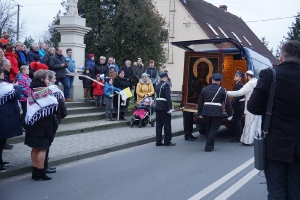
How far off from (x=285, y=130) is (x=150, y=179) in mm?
3806

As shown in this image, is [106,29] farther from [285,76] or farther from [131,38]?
[285,76]

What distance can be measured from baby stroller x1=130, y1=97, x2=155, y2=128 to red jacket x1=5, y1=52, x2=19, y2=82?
14.4 feet

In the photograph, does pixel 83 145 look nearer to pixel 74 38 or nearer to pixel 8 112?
pixel 8 112

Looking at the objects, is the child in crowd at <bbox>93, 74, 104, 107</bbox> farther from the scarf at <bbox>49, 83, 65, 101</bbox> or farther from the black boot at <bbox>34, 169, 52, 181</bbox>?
the black boot at <bbox>34, 169, 52, 181</bbox>

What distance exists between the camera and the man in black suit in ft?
13.5

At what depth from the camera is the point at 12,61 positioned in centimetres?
1074

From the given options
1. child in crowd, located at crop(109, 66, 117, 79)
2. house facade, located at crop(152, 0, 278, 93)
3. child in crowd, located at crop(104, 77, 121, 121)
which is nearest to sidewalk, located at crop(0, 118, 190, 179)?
child in crowd, located at crop(104, 77, 121, 121)

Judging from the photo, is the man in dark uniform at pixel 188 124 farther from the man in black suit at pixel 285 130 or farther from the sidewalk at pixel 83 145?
the man in black suit at pixel 285 130

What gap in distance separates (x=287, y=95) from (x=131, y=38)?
825 inches

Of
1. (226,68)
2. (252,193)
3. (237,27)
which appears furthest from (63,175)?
(237,27)

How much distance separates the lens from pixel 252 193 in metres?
6.73

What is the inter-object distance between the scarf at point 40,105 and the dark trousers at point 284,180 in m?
4.18

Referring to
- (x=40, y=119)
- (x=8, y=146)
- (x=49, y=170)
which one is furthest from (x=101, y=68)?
(x=40, y=119)

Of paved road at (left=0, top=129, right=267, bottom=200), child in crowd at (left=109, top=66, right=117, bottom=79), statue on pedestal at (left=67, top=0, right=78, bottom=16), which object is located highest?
statue on pedestal at (left=67, top=0, right=78, bottom=16)
